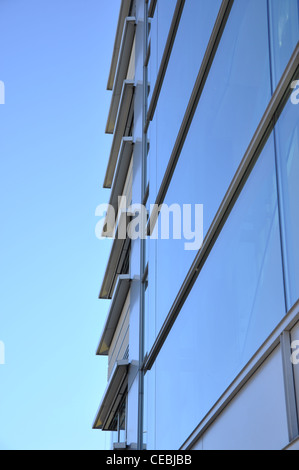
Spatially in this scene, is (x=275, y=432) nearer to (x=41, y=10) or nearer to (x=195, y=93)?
(x=195, y=93)

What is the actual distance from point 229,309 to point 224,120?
1722mm

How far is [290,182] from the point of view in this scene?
491 centimetres

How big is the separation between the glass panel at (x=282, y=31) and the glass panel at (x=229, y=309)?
53 cm

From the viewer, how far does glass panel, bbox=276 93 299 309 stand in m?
4.67

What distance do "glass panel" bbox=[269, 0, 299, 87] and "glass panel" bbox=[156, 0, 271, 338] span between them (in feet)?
0.53

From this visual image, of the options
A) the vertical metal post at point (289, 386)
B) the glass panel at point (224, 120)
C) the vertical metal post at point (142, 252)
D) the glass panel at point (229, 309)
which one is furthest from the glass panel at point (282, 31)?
the vertical metal post at point (142, 252)

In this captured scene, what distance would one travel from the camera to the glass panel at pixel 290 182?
4.67m

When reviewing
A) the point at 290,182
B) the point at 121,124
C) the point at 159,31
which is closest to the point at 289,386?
the point at 290,182

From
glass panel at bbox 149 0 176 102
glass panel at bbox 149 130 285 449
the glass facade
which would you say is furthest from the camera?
glass panel at bbox 149 0 176 102

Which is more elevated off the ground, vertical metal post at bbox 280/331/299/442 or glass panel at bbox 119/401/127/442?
glass panel at bbox 119/401/127/442

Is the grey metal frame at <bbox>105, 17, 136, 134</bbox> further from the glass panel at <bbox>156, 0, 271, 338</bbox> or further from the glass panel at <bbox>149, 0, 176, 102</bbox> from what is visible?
the glass panel at <bbox>156, 0, 271, 338</bbox>

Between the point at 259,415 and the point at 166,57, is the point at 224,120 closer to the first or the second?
the point at 259,415

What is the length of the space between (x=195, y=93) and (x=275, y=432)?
15.0ft

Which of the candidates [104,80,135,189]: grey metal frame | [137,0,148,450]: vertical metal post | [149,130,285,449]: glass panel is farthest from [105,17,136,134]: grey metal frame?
[149,130,285,449]: glass panel
